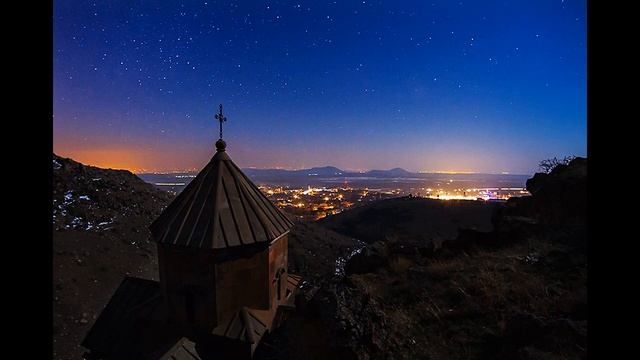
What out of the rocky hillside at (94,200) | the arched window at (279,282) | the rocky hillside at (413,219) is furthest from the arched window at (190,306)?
the rocky hillside at (413,219)

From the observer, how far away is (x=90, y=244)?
21078 mm

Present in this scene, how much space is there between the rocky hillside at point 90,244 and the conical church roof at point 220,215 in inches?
390

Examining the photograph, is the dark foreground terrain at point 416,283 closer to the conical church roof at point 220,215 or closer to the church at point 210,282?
the church at point 210,282

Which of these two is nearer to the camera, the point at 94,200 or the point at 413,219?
the point at 94,200

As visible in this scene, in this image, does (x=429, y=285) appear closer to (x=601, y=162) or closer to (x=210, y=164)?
(x=210, y=164)

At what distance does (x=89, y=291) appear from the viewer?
16.6m

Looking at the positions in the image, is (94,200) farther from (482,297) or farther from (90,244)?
(482,297)

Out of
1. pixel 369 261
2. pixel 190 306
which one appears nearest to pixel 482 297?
pixel 369 261

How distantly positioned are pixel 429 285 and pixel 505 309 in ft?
7.61

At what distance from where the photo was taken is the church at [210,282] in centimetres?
678

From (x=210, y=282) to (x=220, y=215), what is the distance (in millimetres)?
1517

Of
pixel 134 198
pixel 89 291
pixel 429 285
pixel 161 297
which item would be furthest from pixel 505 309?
pixel 134 198
